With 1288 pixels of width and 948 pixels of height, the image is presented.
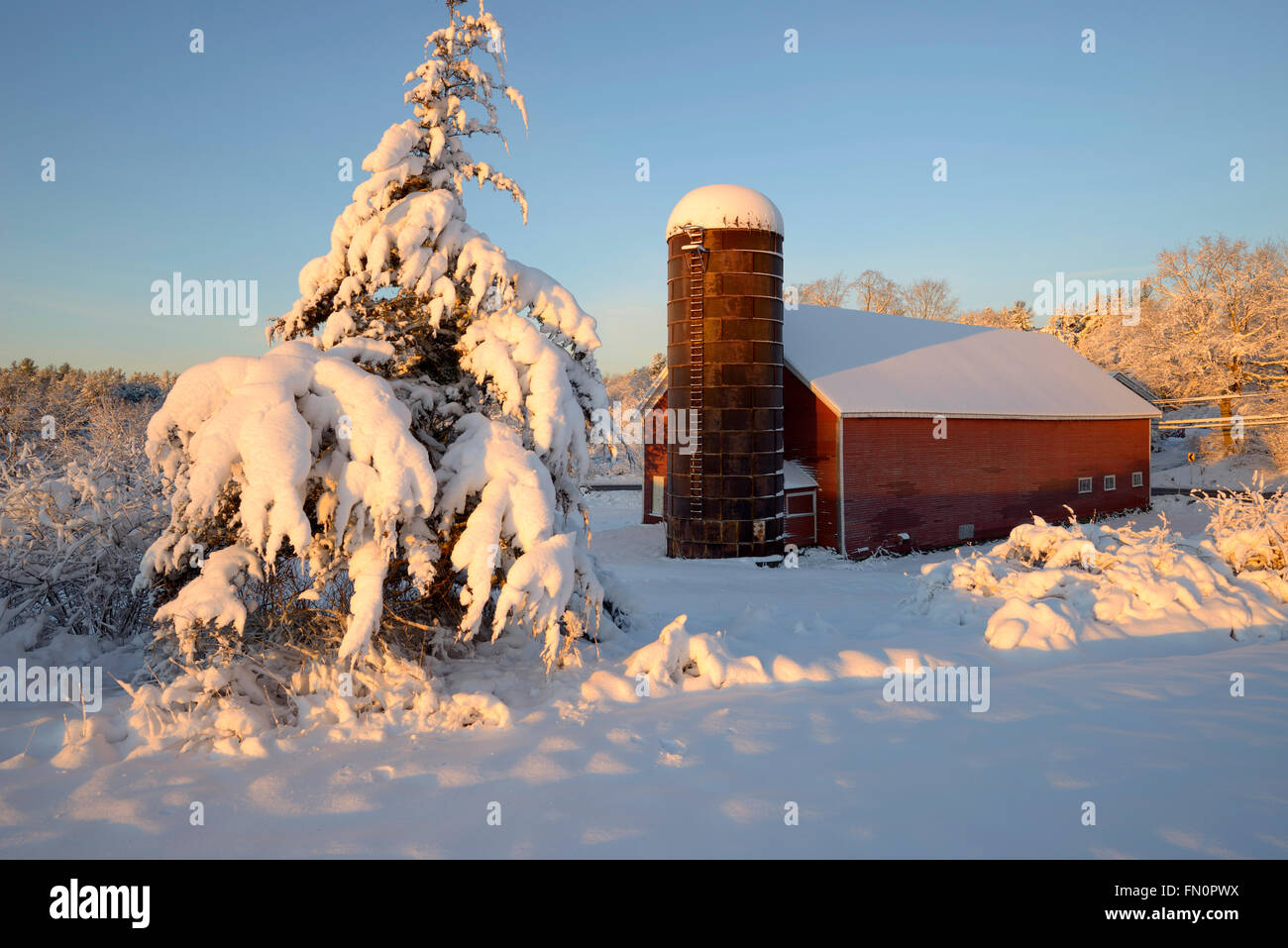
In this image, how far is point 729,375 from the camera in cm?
1670

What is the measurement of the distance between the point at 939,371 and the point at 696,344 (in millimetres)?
9454

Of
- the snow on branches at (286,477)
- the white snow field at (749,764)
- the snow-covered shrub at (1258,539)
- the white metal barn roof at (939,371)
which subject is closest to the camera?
the white snow field at (749,764)

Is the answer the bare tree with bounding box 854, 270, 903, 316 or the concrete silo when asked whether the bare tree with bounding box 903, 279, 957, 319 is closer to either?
the bare tree with bounding box 854, 270, 903, 316

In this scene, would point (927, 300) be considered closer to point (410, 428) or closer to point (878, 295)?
point (878, 295)

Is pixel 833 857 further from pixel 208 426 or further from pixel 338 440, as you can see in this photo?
pixel 208 426

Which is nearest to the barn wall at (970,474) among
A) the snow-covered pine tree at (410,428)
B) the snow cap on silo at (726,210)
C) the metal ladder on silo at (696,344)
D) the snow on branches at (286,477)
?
the metal ladder on silo at (696,344)

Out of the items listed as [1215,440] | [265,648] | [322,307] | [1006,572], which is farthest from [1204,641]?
[1215,440]

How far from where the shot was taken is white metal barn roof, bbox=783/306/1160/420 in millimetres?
19328

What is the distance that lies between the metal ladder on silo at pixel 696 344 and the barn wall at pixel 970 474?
4.09 m

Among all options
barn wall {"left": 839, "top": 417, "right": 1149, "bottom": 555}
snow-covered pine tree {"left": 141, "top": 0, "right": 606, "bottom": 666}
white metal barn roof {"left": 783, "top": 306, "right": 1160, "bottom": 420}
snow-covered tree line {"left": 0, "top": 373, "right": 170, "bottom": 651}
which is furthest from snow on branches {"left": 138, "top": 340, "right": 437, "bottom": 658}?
barn wall {"left": 839, "top": 417, "right": 1149, "bottom": 555}

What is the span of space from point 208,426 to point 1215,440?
156ft

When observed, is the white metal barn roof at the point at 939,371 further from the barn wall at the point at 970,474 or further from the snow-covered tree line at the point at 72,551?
the snow-covered tree line at the point at 72,551

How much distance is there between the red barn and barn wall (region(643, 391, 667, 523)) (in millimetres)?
45

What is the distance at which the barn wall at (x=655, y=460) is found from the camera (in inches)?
835
